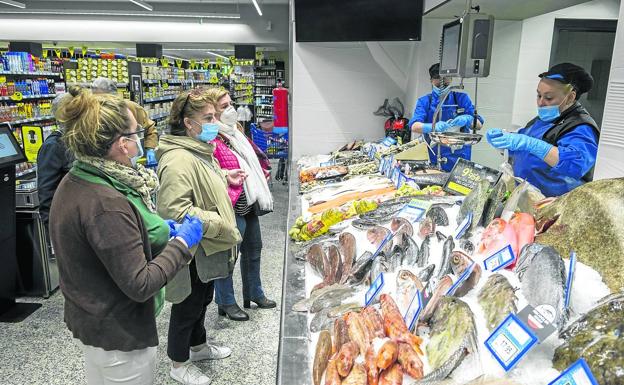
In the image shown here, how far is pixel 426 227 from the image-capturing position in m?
2.15

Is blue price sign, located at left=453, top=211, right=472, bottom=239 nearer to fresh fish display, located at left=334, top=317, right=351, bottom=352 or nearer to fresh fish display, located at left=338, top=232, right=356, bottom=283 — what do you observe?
fresh fish display, located at left=338, top=232, right=356, bottom=283

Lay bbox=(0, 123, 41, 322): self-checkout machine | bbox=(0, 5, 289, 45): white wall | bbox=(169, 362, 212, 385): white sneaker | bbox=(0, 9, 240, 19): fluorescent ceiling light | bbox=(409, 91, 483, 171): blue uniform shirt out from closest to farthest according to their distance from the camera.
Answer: bbox=(169, 362, 212, 385): white sneaker, bbox=(0, 123, 41, 322): self-checkout machine, bbox=(409, 91, 483, 171): blue uniform shirt, bbox=(0, 9, 240, 19): fluorescent ceiling light, bbox=(0, 5, 289, 45): white wall

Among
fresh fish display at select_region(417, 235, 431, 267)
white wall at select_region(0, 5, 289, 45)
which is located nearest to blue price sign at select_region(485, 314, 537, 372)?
fresh fish display at select_region(417, 235, 431, 267)

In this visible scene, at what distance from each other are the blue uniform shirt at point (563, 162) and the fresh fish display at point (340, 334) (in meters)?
1.81

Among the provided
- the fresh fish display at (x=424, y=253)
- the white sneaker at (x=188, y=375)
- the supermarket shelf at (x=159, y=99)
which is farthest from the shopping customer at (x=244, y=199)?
the supermarket shelf at (x=159, y=99)

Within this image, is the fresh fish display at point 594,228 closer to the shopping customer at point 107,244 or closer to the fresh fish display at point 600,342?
the fresh fish display at point 600,342

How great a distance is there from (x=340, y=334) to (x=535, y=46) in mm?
5278

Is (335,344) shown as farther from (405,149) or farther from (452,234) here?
(405,149)

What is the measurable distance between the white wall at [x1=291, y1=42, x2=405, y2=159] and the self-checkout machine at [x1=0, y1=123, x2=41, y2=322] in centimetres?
342

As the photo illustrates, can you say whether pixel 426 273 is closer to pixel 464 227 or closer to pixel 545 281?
pixel 464 227

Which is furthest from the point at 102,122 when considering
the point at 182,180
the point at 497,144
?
the point at 497,144

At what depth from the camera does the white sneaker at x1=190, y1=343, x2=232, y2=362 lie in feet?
10.3

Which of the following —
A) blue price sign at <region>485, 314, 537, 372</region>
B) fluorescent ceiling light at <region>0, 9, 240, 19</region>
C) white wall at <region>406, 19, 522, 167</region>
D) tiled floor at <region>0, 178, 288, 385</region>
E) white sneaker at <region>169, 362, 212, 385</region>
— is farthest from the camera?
fluorescent ceiling light at <region>0, 9, 240, 19</region>

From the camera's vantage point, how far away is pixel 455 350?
1.25 meters
